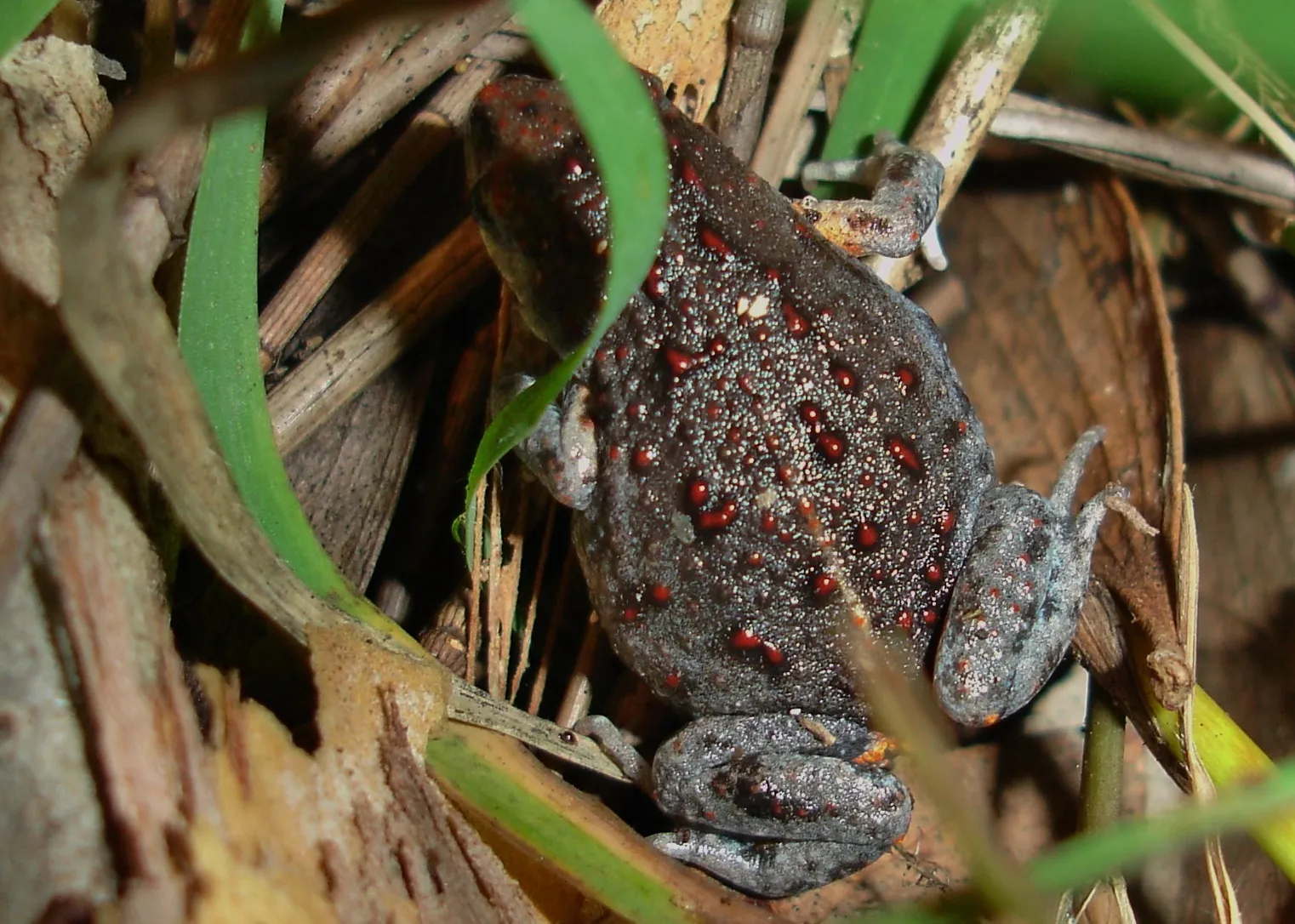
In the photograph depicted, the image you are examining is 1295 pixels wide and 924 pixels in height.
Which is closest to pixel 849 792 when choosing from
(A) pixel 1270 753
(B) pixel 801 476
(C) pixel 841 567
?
(C) pixel 841 567

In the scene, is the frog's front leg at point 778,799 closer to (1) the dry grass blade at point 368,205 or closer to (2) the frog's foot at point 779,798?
(2) the frog's foot at point 779,798

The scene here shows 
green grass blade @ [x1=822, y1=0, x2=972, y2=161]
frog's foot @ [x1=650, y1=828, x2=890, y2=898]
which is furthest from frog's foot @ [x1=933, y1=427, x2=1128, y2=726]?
green grass blade @ [x1=822, y1=0, x2=972, y2=161]

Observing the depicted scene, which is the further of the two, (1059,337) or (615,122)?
(1059,337)

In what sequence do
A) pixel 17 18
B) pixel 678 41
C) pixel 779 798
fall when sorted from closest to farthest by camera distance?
pixel 17 18
pixel 779 798
pixel 678 41

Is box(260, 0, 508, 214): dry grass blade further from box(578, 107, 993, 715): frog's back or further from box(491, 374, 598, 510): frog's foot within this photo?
box(491, 374, 598, 510): frog's foot

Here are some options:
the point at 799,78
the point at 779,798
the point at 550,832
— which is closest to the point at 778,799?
the point at 779,798

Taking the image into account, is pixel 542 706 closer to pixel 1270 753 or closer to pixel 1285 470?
pixel 1270 753

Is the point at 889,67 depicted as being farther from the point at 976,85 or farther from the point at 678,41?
the point at 678,41

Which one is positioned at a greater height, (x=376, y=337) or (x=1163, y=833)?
(x=376, y=337)
